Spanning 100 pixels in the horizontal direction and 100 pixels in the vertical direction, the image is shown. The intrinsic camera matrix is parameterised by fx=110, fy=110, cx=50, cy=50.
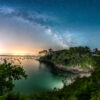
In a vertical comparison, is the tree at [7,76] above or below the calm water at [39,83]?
above

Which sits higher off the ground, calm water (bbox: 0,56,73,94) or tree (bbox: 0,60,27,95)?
tree (bbox: 0,60,27,95)

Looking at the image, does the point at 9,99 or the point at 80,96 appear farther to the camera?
the point at 80,96

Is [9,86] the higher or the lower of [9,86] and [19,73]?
the lower

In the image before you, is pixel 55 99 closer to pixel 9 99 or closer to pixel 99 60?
pixel 9 99

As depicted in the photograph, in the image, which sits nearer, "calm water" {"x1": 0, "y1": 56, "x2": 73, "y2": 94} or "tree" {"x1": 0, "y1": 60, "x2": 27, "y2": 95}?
"tree" {"x1": 0, "y1": 60, "x2": 27, "y2": 95}

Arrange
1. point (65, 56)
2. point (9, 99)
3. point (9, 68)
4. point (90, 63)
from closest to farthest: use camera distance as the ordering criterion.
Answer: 1. point (9, 99)
2. point (9, 68)
3. point (90, 63)
4. point (65, 56)

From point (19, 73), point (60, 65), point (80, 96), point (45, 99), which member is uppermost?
point (19, 73)

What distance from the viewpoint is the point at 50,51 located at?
72188 mm

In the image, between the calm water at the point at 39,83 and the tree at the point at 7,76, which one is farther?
the calm water at the point at 39,83

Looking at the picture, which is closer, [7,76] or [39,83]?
[7,76]

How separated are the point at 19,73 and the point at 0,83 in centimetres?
94

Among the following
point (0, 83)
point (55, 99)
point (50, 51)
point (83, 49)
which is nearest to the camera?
point (55, 99)

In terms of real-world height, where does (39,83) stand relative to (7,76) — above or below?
below

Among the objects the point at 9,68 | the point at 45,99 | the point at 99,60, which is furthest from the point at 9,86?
the point at 99,60
